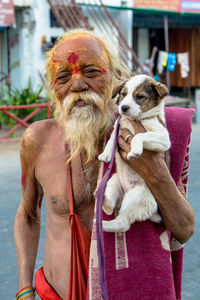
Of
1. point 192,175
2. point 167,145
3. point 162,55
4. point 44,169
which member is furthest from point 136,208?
point 162,55

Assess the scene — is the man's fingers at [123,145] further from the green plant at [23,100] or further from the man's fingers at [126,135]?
the green plant at [23,100]

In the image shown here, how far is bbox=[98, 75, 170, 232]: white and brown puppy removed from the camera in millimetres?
1759

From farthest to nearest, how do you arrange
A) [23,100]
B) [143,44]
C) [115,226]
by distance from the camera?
[143,44]
[23,100]
[115,226]

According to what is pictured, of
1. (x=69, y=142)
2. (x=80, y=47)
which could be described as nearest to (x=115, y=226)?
(x=69, y=142)

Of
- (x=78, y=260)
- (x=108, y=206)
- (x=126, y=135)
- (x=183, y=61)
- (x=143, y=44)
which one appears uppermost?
(x=143, y=44)

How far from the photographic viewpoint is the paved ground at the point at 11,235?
13.7 ft

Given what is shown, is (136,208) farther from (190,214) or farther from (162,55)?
(162,55)

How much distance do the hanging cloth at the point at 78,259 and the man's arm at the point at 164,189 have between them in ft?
1.13

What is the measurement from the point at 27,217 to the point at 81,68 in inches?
33.0

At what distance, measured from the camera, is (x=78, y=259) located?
1861mm

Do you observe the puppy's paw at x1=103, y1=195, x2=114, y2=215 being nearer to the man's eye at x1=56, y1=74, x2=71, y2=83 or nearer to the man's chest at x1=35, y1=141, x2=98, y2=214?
the man's chest at x1=35, y1=141, x2=98, y2=214

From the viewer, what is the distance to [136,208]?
1.76 m

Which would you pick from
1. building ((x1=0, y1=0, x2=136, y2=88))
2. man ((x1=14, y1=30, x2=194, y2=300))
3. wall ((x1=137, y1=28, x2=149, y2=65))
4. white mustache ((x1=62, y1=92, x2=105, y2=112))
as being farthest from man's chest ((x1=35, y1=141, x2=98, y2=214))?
wall ((x1=137, y1=28, x2=149, y2=65))

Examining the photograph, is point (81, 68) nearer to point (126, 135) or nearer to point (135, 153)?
point (126, 135)
